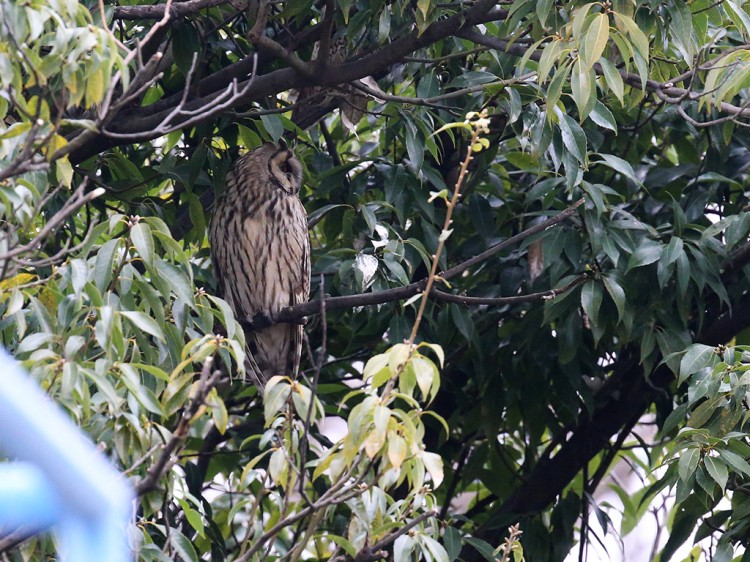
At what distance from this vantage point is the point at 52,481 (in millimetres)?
953

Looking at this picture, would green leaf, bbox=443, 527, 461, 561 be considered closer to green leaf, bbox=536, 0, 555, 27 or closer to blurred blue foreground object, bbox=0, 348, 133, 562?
green leaf, bbox=536, 0, 555, 27

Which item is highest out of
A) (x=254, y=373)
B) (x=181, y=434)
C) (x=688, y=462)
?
(x=181, y=434)

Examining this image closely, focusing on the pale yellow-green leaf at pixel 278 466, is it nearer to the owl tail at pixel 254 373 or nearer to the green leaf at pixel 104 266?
the green leaf at pixel 104 266

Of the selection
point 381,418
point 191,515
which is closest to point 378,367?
point 381,418

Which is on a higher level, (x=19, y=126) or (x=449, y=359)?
(x=19, y=126)

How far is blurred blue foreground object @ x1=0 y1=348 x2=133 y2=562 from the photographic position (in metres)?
0.93

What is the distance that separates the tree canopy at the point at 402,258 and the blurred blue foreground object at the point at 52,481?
602 millimetres

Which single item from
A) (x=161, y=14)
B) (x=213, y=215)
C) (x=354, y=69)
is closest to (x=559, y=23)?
(x=354, y=69)

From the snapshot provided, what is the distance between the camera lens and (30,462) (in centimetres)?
96

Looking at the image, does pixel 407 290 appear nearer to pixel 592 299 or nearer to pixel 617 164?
pixel 592 299

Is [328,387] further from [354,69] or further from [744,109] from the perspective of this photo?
[744,109]

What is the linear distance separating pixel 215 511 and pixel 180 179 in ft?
5.69

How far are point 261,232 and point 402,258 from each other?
113 cm

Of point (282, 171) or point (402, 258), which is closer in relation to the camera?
point (402, 258)
